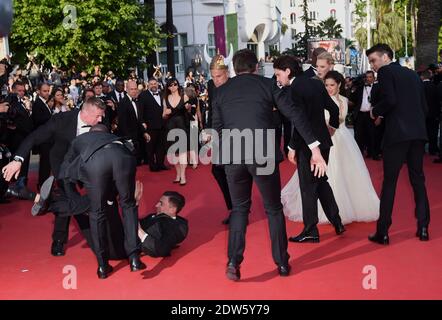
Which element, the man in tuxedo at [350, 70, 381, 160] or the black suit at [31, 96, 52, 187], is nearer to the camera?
the black suit at [31, 96, 52, 187]

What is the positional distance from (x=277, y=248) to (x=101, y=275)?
161cm

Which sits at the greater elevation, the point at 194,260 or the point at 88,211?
the point at 88,211

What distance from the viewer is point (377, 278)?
5.62m

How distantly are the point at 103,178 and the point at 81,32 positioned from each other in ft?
71.0

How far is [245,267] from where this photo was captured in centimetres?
614

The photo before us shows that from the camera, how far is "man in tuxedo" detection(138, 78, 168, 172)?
1285cm

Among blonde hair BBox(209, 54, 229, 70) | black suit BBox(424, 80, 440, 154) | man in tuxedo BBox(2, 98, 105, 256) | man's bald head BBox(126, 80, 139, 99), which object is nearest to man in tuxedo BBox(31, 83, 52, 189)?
man's bald head BBox(126, 80, 139, 99)

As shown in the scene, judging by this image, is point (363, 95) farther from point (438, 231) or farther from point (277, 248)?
point (277, 248)

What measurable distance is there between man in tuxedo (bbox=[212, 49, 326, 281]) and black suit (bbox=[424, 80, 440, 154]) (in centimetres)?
833

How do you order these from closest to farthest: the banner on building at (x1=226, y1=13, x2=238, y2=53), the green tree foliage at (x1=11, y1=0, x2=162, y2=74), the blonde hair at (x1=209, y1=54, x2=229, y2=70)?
the blonde hair at (x1=209, y1=54, x2=229, y2=70), the green tree foliage at (x1=11, y1=0, x2=162, y2=74), the banner on building at (x1=226, y1=13, x2=238, y2=53)

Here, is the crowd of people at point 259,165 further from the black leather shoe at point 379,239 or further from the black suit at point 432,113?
the black suit at point 432,113

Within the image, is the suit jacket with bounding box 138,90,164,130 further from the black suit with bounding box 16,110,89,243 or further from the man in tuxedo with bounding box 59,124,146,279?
the man in tuxedo with bounding box 59,124,146,279

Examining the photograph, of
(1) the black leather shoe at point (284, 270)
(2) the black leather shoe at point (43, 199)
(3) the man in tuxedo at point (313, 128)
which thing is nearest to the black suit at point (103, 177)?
(2) the black leather shoe at point (43, 199)
